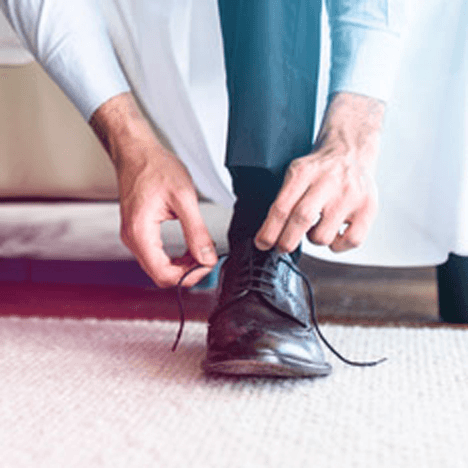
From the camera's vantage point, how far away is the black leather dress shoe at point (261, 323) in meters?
0.61

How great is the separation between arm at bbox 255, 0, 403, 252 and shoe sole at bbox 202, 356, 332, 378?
0.32 ft

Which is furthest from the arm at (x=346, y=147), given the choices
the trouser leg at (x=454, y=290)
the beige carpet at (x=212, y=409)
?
the trouser leg at (x=454, y=290)

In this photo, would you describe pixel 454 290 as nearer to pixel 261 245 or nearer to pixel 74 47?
pixel 261 245

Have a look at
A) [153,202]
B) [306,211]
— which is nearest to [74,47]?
[153,202]

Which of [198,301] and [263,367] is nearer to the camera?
[263,367]

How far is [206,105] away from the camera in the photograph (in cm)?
89

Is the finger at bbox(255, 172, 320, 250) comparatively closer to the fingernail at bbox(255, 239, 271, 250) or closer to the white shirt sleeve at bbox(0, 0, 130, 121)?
the fingernail at bbox(255, 239, 271, 250)

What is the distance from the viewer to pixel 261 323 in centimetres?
63

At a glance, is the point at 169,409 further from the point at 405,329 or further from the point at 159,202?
the point at 405,329

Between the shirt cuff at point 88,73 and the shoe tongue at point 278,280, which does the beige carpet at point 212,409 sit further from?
the shirt cuff at point 88,73

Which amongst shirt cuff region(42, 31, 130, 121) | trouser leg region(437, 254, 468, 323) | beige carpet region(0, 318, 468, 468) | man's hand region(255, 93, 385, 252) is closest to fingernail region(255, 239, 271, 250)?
man's hand region(255, 93, 385, 252)

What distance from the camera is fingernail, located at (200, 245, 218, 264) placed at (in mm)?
661

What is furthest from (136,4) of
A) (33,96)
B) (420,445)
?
(420,445)

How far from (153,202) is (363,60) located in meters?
0.24
